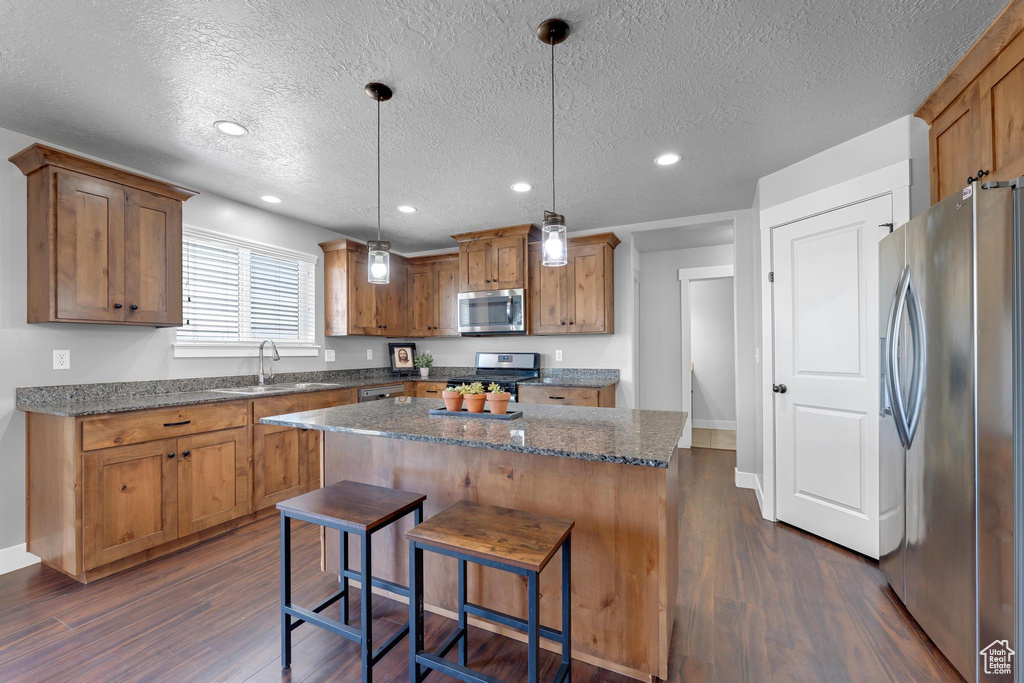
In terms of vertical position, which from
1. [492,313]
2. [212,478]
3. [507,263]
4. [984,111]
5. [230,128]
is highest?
[230,128]

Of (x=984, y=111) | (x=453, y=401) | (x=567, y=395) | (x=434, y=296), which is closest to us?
(x=984, y=111)

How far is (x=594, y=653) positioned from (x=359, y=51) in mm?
2563

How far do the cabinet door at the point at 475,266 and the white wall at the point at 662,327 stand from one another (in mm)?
2063

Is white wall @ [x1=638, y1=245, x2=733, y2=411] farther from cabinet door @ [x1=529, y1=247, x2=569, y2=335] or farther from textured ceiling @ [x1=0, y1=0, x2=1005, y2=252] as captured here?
Answer: textured ceiling @ [x1=0, y1=0, x2=1005, y2=252]

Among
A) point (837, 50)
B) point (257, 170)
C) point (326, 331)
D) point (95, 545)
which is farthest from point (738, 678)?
point (326, 331)

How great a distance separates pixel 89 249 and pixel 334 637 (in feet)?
8.25

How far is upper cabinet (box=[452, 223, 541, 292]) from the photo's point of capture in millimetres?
4352

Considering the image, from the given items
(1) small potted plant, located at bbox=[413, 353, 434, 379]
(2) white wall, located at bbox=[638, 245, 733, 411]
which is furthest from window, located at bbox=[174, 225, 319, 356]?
(2) white wall, located at bbox=[638, 245, 733, 411]

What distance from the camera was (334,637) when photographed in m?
1.83

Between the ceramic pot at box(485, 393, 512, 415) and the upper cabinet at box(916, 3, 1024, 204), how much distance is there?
2.09m

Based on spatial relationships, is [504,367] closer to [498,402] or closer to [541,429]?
[498,402]

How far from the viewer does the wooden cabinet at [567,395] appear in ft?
12.9

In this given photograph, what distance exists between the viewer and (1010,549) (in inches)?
53.4

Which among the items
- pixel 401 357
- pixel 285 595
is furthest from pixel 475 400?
pixel 401 357
